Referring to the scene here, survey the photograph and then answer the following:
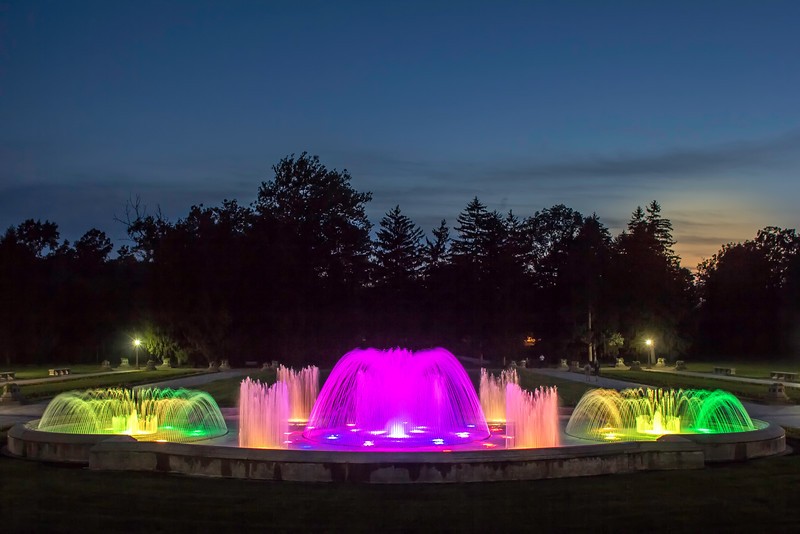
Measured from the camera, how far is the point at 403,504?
32.3 ft

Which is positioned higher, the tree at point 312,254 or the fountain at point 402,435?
the tree at point 312,254

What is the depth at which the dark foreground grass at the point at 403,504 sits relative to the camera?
29.0 ft

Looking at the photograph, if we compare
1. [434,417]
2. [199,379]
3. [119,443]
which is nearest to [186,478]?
[119,443]

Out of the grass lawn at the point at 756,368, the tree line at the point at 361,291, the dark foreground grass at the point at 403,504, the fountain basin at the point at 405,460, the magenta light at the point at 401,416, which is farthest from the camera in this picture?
the tree line at the point at 361,291

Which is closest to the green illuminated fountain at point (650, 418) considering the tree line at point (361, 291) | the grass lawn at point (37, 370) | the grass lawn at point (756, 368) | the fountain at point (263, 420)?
the fountain at point (263, 420)

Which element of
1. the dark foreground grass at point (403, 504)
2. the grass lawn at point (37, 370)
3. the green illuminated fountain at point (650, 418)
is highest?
the grass lawn at point (37, 370)

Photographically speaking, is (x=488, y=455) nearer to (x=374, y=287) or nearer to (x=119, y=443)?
(x=119, y=443)

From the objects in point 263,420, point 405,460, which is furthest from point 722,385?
point 405,460

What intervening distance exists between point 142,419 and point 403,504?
996 cm

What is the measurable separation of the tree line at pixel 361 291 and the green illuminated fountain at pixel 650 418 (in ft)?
122

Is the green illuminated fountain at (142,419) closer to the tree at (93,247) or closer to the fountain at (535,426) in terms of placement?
the fountain at (535,426)

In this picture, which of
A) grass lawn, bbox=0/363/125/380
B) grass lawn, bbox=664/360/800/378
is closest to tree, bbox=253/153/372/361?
grass lawn, bbox=0/363/125/380

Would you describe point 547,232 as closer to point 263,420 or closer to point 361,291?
point 361,291

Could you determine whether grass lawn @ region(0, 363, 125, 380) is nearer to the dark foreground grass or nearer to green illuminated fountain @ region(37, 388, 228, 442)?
green illuminated fountain @ region(37, 388, 228, 442)
